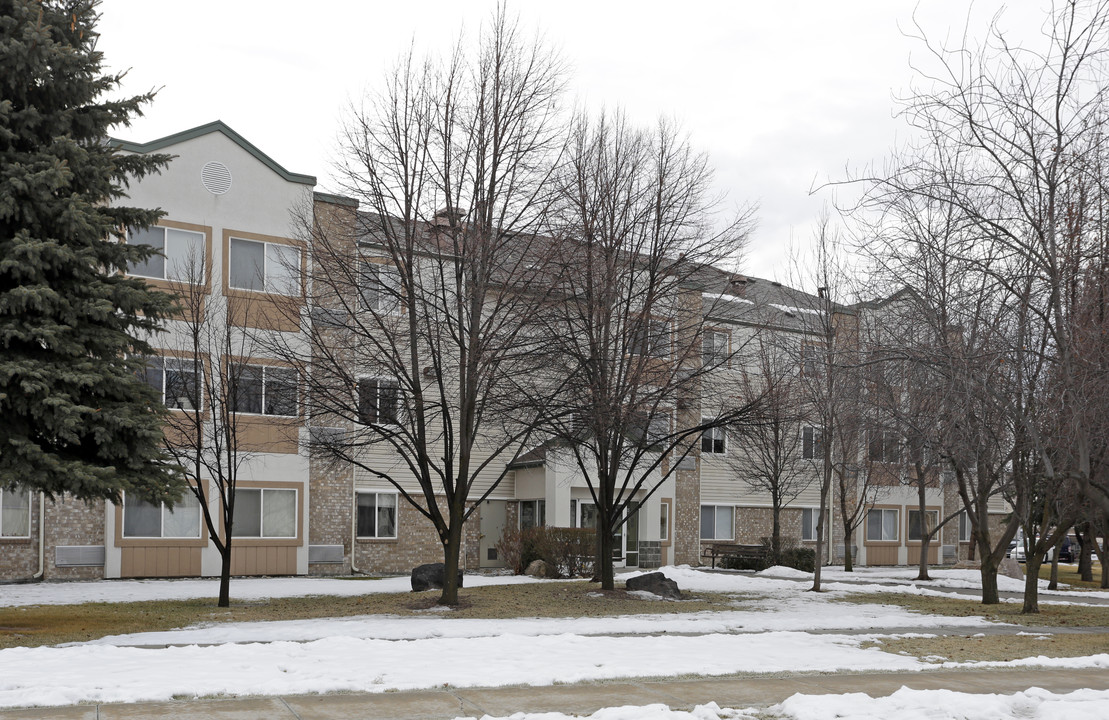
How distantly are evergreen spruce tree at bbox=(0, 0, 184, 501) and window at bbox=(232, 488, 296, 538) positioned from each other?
483 inches

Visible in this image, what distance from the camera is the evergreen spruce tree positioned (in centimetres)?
1391

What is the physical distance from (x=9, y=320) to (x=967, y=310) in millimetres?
13308

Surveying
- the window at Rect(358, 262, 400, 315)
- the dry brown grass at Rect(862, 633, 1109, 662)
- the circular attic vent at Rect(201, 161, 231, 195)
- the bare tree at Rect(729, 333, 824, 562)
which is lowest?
the dry brown grass at Rect(862, 633, 1109, 662)

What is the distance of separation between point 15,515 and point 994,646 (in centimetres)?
2238

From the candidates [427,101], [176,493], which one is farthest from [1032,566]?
[176,493]

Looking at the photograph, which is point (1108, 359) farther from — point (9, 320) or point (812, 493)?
point (812, 493)

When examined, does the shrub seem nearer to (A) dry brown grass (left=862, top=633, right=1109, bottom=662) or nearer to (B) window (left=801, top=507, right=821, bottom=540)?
(A) dry brown grass (left=862, top=633, right=1109, bottom=662)

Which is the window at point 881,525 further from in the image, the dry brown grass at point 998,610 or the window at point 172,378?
the window at point 172,378

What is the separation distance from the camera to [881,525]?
41531 mm

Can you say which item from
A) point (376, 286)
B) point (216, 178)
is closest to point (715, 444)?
point (216, 178)

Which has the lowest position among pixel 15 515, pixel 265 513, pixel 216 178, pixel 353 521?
pixel 353 521

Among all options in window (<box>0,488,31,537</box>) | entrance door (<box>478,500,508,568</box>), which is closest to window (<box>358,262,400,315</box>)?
window (<box>0,488,31,537</box>)

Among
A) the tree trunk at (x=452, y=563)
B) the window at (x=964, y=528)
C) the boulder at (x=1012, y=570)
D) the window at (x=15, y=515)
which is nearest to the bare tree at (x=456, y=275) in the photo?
the tree trunk at (x=452, y=563)

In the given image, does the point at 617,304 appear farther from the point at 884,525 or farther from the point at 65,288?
the point at 884,525
